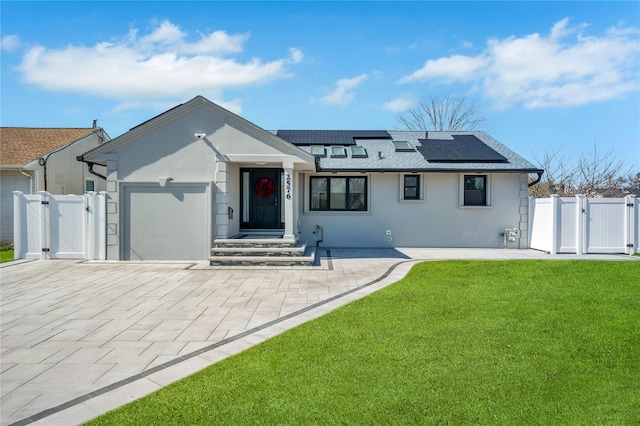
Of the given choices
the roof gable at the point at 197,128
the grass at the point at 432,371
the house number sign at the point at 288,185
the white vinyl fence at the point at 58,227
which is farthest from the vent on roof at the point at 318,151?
the grass at the point at 432,371

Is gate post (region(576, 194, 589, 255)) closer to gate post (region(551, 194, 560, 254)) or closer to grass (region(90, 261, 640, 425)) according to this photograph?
gate post (region(551, 194, 560, 254))

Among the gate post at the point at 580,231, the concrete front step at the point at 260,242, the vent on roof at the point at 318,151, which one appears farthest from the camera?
the vent on roof at the point at 318,151

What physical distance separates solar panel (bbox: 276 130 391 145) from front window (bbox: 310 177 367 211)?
91.3 inches

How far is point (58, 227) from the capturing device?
11.2 m

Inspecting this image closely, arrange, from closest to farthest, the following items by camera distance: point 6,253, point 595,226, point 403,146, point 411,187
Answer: point 595,226, point 6,253, point 411,187, point 403,146

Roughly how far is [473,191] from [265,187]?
822 cm

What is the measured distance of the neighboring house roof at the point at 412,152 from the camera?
13.8 metres

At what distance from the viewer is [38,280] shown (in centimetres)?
843

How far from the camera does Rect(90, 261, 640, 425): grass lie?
2.91 metres

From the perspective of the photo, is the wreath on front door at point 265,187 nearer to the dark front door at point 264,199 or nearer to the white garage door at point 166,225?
the dark front door at point 264,199

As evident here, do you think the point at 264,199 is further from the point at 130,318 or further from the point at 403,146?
the point at 130,318

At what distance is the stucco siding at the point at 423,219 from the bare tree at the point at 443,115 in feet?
58.2

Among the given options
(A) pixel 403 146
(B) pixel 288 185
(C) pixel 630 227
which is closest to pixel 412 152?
(A) pixel 403 146

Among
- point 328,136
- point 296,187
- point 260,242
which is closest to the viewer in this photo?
point 260,242
